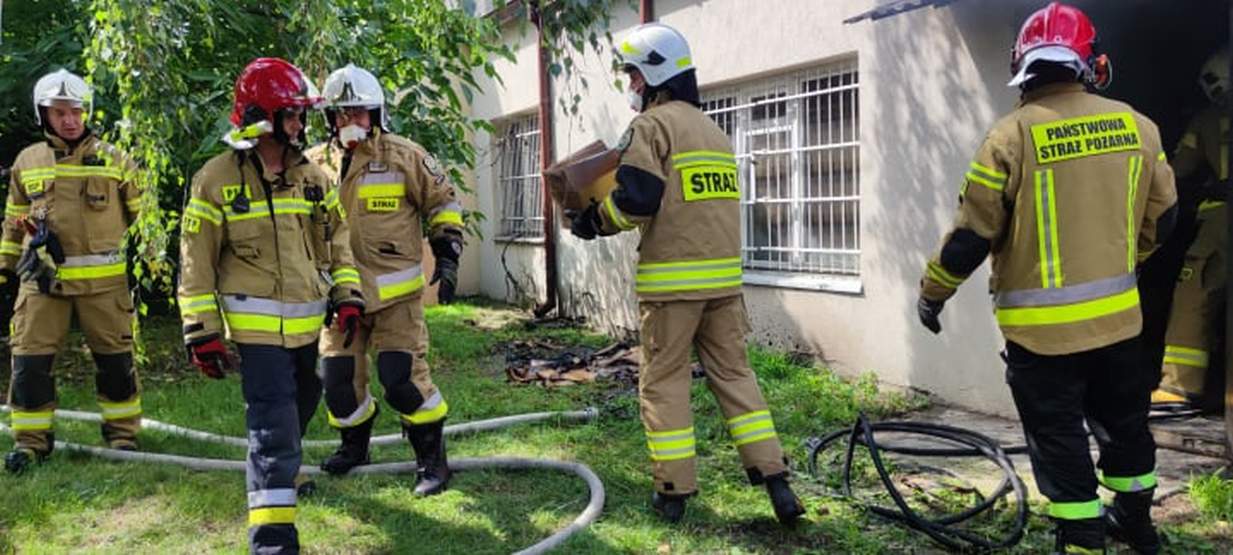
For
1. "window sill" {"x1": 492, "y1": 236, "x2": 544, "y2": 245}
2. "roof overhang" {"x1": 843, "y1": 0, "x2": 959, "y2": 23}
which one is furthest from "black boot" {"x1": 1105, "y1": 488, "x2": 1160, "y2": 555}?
"window sill" {"x1": 492, "y1": 236, "x2": 544, "y2": 245}

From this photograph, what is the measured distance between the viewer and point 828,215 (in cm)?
647

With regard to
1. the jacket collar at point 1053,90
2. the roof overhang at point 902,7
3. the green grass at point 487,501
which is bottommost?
the green grass at point 487,501

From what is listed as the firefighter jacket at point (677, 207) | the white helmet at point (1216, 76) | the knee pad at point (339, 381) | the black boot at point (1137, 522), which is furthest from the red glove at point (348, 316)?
the white helmet at point (1216, 76)

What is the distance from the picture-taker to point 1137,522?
3.20 meters

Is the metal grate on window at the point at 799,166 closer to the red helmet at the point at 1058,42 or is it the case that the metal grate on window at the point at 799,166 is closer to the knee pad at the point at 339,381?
the red helmet at the point at 1058,42

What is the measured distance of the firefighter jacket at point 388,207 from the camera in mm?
4059

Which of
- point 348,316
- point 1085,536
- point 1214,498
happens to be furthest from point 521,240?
point 1085,536

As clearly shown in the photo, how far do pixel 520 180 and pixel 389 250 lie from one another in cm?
695

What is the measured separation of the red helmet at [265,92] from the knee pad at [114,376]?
7.11 ft

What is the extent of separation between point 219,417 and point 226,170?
2710mm

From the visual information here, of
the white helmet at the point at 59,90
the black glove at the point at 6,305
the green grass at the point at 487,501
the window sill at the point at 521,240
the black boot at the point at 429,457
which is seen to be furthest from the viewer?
the window sill at the point at 521,240

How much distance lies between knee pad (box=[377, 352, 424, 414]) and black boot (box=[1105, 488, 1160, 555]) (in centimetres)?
282

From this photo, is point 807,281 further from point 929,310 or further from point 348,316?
point 348,316

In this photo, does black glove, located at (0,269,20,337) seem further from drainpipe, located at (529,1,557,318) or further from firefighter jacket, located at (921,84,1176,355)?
firefighter jacket, located at (921,84,1176,355)
